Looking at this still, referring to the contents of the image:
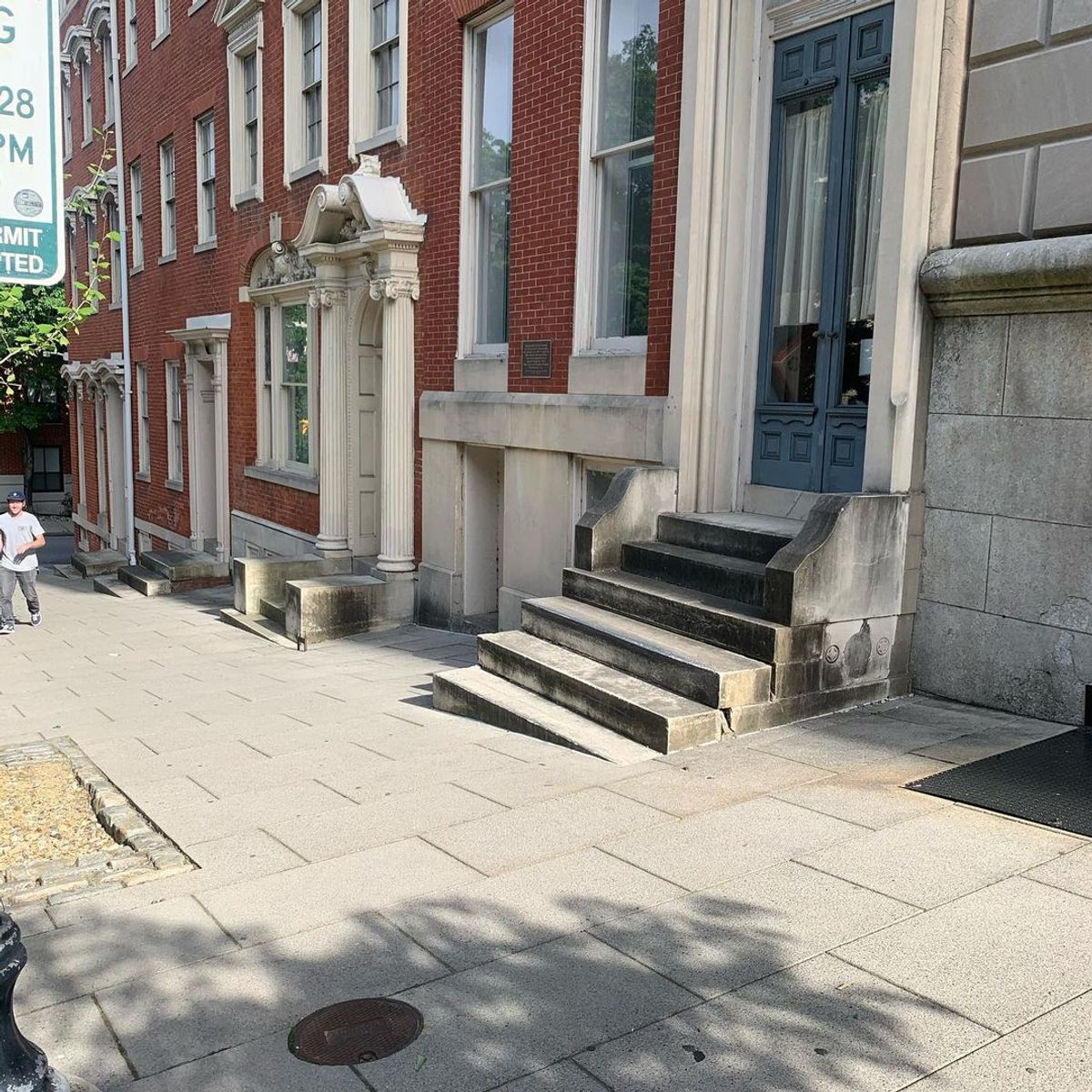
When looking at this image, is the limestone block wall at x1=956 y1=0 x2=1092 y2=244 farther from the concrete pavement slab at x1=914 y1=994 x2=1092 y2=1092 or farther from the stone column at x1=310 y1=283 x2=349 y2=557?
the stone column at x1=310 y1=283 x2=349 y2=557

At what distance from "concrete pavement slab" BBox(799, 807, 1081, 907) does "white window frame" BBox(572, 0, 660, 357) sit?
17.8 feet

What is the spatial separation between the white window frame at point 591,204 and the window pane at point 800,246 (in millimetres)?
1587

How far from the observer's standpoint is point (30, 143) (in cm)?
318

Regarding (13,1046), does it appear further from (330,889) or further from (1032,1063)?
(1032,1063)

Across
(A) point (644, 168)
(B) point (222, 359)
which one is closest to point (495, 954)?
(A) point (644, 168)

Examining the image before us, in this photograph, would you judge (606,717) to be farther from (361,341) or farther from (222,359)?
(222,359)

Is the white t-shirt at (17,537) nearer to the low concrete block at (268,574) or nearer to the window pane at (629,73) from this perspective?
the low concrete block at (268,574)

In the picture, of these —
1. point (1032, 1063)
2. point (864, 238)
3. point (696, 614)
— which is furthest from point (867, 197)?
point (1032, 1063)

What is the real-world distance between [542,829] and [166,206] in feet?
61.6

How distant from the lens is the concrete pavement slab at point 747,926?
3.60 meters

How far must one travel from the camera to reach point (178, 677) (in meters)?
10.1

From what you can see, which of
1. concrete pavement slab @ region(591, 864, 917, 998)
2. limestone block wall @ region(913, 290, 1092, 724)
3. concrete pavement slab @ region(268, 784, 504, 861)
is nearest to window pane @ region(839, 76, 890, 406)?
limestone block wall @ region(913, 290, 1092, 724)

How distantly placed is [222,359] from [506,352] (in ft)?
27.2

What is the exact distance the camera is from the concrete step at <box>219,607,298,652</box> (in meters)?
12.0
